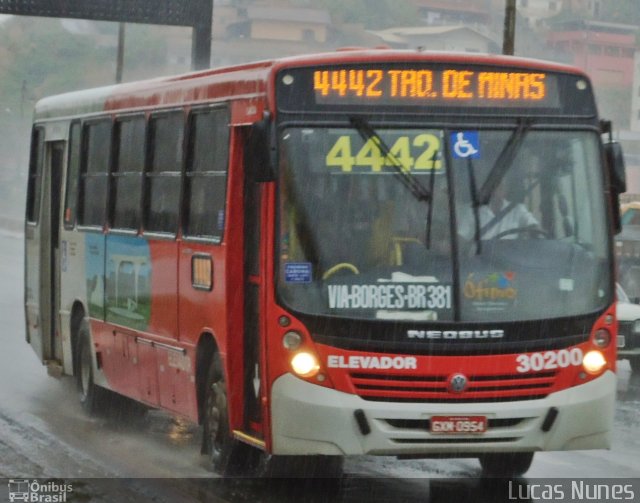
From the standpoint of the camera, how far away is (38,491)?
10.3 metres

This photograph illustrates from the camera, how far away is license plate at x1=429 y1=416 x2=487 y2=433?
970 cm

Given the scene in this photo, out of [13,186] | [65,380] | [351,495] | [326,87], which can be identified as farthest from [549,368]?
[13,186]

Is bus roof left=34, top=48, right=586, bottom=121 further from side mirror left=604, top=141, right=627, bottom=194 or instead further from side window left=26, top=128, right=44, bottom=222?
side window left=26, top=128, right=44, bottom=222

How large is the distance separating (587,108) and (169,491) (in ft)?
11.1

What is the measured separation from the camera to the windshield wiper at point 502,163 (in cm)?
1004

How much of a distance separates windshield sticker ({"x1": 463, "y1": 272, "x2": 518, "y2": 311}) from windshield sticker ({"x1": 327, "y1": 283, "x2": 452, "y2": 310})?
0.45 feet

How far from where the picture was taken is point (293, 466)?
35.7 ft

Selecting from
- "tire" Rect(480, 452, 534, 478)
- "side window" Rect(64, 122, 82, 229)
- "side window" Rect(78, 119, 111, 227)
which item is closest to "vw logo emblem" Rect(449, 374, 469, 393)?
"tire" Rect(480, 452, 534, 478)

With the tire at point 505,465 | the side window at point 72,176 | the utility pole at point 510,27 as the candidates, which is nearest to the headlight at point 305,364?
the tire at point 505,465

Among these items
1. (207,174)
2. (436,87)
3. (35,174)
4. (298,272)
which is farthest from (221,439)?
(35,174)

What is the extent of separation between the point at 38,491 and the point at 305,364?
1.84 m

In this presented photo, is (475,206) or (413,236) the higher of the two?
(475,206)

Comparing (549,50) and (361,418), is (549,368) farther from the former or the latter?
(549,50)
